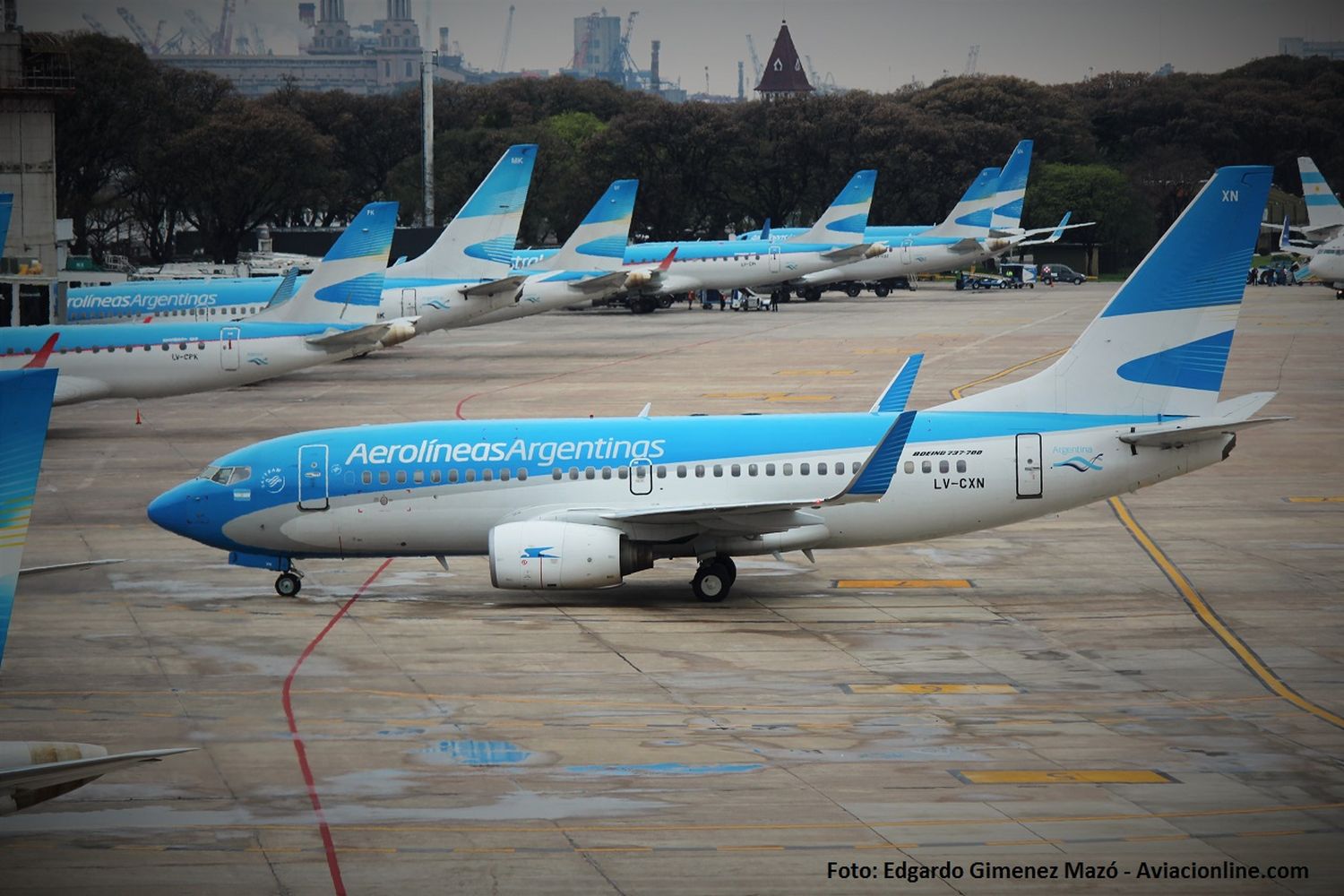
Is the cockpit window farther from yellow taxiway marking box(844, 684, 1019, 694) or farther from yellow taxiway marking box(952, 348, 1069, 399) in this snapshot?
yellow taxiway marking box(952, 348, 1069, 399)

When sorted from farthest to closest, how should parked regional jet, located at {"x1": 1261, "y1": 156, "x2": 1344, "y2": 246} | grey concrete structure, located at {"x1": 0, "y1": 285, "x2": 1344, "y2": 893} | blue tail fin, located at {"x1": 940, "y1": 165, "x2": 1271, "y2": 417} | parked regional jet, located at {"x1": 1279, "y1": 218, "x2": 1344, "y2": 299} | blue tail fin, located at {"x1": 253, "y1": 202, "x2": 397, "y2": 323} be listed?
parked regional jet, located at {"x1": 1261, "y1": 156, "x2": 1344, "y2": 246}
parked regional jet, located at {"x1": 1279, "y1": 218, "x2": 1344, "y2": 299}
blue tail fin, located at {"x1": 253, "y1": 202, "x2": 397, "y2": 323}
blue tail fin, located at {"x1": 940, "y1": 165, "x2": 1271, "y2": 417}
grey concrete structure, located at {"x1": 0, "y1": 285, "x2": 1344, "y2": 893}

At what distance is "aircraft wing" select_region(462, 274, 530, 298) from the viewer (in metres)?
74.1

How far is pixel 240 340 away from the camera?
5912 centimetres

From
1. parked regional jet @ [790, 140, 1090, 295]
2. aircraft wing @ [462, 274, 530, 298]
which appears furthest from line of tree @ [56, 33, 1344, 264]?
aircraft wing @ [462, 274, 530, 298]

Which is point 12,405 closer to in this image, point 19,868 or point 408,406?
point 19,868

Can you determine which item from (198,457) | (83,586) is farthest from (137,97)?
(83,586)

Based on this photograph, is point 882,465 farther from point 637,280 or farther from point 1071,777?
point 637,280

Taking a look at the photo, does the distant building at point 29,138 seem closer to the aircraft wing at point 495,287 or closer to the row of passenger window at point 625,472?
the aircraft wing at point 495,287

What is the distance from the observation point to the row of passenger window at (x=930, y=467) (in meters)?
31.6

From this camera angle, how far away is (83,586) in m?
34.6

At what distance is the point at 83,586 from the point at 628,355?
5055cm

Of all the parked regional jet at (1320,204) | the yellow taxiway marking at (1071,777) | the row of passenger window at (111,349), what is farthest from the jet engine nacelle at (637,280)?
the yellow taxiway marking at (1071,777)

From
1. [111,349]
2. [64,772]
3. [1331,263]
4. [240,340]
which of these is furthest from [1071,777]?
[1331,263]

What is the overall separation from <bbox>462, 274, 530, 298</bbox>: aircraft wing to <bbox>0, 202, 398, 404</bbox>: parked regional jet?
12.1 m
